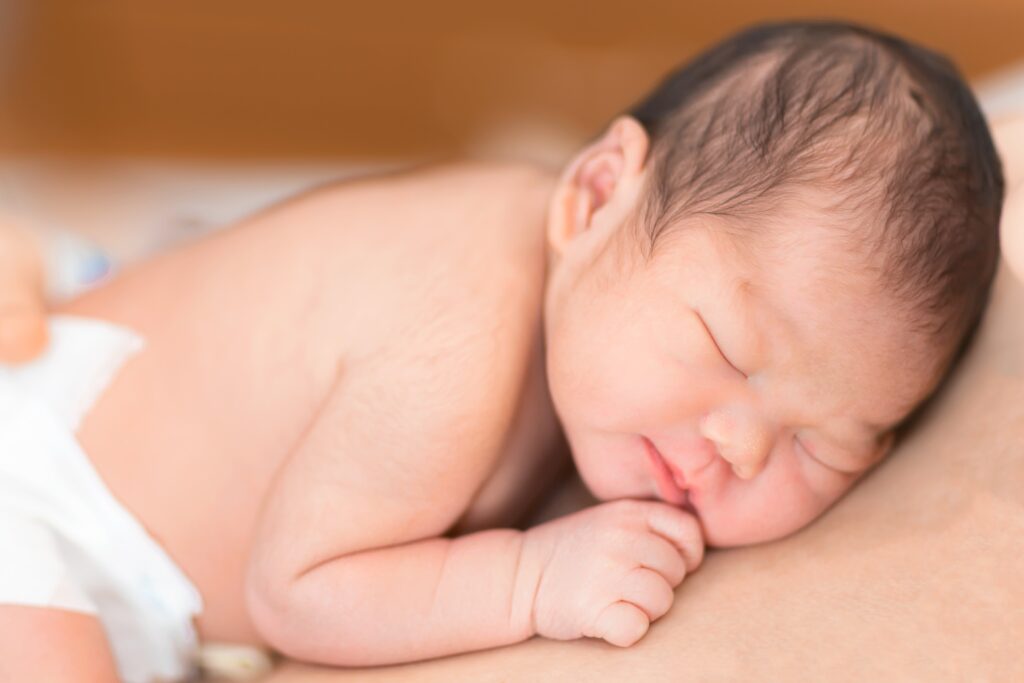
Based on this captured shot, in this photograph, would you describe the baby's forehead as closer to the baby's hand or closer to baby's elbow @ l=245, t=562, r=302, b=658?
the baby's hand

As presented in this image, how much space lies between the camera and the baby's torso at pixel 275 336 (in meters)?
0.87

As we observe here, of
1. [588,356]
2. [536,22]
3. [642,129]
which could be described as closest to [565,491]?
[588,356]

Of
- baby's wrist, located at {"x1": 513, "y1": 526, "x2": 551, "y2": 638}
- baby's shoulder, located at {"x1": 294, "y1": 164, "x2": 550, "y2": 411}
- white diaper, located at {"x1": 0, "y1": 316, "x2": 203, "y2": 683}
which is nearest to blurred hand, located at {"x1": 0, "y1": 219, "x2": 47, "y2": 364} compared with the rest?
white diaper, located at {"x1": 0, "y1": 316, "x2": 203, "y2": 683}

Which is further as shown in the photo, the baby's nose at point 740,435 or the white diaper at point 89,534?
the white diaper at point 89,534

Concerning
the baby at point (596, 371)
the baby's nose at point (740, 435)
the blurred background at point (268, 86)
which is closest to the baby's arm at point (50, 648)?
the baby at point (596, 371)

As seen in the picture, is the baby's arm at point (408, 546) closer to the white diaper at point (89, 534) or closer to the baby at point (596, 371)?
the baby at point (596, 371)

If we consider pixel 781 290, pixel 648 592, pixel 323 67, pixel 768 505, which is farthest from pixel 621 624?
pixel 323 67

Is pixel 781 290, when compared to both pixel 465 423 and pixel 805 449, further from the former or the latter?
pixel 465 423

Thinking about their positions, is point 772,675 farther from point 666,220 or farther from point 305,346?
point 305,346

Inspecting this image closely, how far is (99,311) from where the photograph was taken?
1041 millimetres

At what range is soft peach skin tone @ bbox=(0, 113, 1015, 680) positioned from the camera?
76cm

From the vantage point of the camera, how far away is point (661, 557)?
0.77 meters

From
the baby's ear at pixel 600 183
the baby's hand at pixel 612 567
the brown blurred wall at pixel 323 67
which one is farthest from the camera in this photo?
the brown blurred wall at pixel 323 67

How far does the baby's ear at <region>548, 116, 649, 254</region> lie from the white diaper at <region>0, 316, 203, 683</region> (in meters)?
0.45
